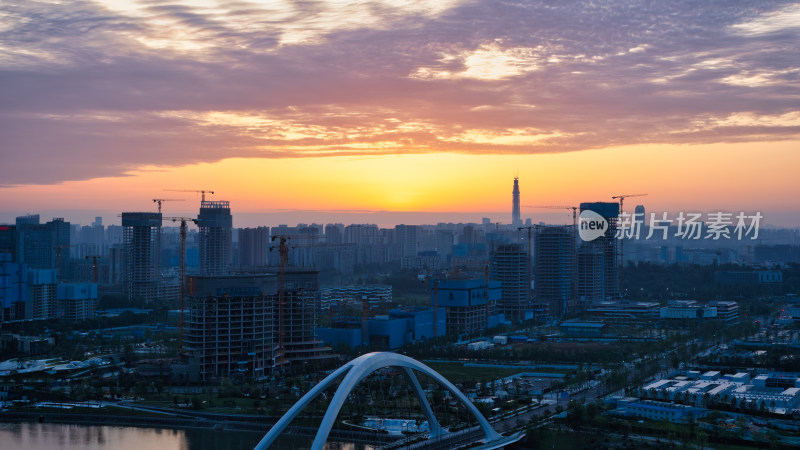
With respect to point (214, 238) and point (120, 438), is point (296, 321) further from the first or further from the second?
point (214, 238)

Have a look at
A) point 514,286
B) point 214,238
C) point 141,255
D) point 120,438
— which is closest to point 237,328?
point 120,438

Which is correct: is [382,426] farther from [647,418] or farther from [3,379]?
[3,379]

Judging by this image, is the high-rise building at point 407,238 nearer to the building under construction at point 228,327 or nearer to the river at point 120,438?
the building under construction at point 228,327

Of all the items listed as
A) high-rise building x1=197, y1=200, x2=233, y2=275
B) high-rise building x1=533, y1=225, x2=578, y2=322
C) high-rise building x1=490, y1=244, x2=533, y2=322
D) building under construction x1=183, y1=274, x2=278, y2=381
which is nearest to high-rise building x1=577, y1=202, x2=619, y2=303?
high-rise building x1=533, y1=225, x2=578, y2=322

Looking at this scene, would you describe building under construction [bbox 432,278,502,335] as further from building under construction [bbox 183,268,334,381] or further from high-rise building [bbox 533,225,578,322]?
building under construction [bbox 183,268,334,381]

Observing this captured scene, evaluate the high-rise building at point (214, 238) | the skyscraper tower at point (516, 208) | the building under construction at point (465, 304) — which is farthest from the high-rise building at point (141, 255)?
the skyscraper tower at point (516, 208)

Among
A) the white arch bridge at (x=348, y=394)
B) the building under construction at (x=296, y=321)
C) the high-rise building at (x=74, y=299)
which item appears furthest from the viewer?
the high-rise building at (x=74, y=299)
